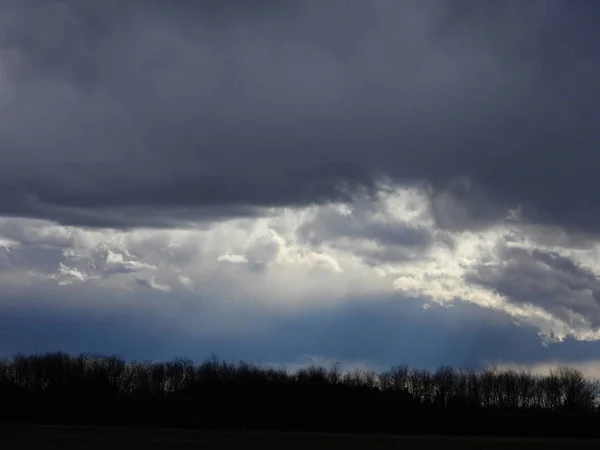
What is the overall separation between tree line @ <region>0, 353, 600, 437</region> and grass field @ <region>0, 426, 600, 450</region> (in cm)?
1633

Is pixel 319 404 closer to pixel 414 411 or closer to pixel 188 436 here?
pixel 414 411

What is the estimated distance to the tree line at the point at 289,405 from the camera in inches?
3364

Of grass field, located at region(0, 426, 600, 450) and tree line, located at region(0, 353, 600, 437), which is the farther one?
tree line, located at region(0, 353, 600, 437)

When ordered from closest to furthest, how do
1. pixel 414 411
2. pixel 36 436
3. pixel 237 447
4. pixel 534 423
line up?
pixel 237 447 → pixel 36 436 → pixel 534 423 → pixel 414 411

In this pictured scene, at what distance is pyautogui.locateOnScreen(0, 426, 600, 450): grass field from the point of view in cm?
5311

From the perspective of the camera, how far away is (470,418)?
88.7 metres

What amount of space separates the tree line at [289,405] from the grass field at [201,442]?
16.3m

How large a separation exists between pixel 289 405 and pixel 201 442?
→ 38.3 metres

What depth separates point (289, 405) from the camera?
3718 inches

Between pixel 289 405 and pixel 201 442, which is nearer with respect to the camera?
pixel 201 442

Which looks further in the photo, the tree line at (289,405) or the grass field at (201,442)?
the tree line at (289,405)

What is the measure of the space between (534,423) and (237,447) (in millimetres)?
46943

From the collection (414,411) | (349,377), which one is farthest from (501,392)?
(414,411)

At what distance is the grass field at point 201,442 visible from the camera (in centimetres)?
5311
